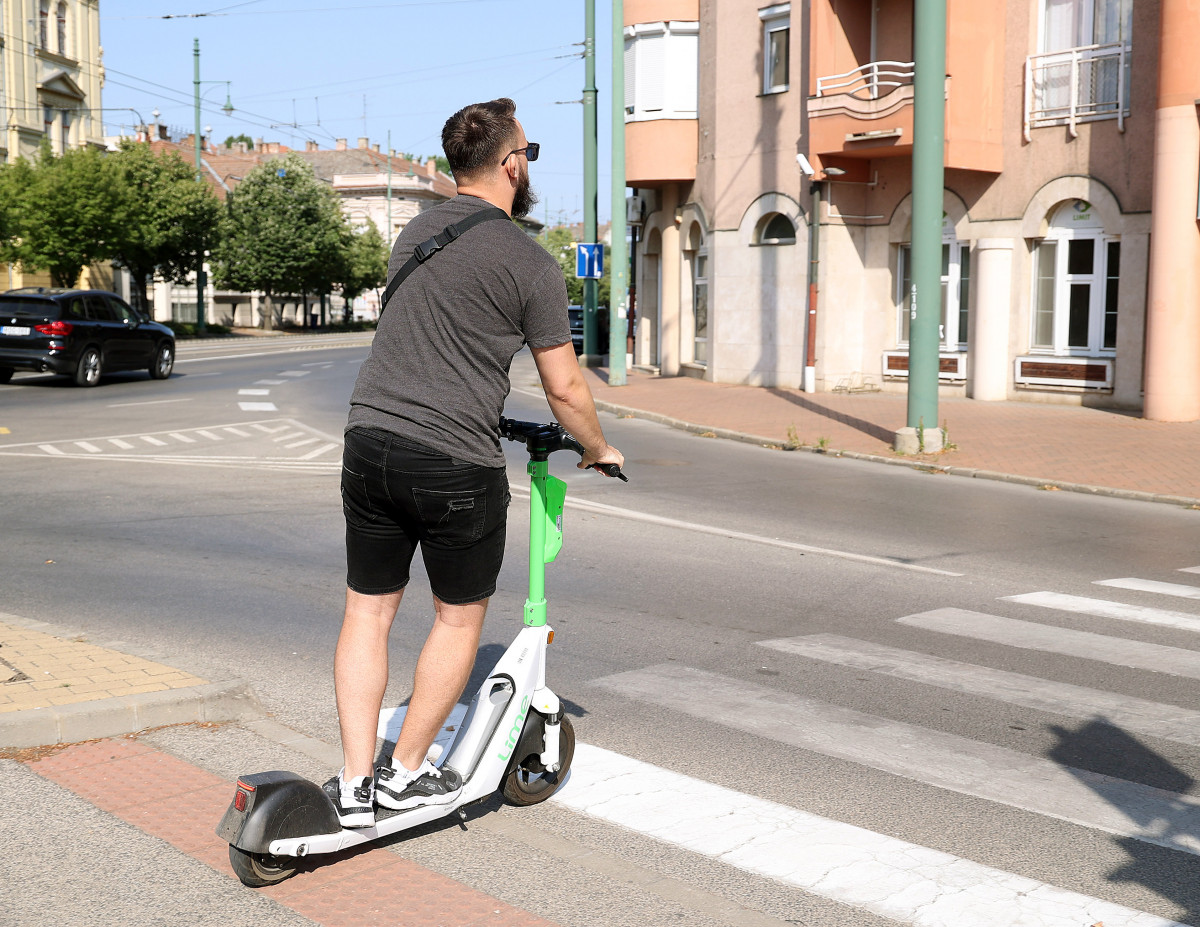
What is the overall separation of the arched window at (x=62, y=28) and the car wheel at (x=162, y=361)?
3516 cm

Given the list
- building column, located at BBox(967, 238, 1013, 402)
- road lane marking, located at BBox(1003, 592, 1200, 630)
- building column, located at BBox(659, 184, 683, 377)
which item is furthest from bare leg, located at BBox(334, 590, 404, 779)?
building column, located at BBox(659, 184, 683, 377)

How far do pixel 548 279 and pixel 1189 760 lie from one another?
9.83 feet

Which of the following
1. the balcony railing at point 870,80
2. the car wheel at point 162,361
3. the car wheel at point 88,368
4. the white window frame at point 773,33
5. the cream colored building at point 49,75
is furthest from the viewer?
the cream colored building at point 49,75

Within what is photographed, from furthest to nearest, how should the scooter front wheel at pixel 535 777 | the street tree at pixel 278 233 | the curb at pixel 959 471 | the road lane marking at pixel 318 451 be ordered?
1. the street tree at pixel 278 233
2. the road lane marking at pixel 318 451
3. the curb at pixel 959 471
4. the scooter front wheel at pixel 535 777

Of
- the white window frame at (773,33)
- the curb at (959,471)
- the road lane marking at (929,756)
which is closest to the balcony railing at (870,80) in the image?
the white window frame at (773,33)

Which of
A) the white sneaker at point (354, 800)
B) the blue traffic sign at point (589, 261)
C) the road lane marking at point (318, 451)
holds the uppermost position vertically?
the blue traffic sign at point (589, 261)

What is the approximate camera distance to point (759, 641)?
21.2ft

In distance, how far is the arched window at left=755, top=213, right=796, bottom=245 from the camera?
25844 millimetres

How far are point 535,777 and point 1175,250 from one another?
16866 millimetres

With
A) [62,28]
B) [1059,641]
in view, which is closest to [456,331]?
[1059,641]

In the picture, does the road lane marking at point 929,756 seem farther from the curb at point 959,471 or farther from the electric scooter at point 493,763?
the curb at point 959,471

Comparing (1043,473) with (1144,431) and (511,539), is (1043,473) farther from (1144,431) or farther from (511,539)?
(511,539)

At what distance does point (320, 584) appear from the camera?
301 inches

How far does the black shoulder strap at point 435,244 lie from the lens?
354 centimetres
